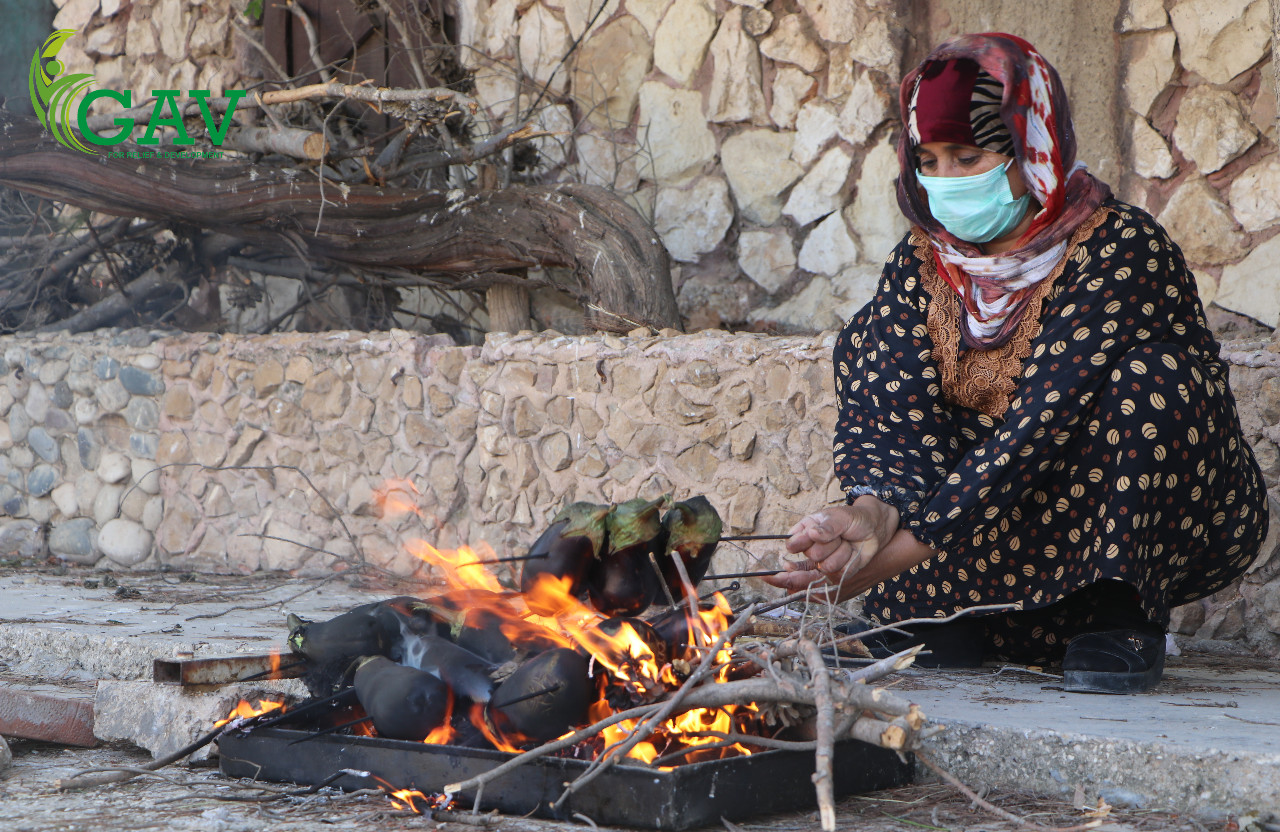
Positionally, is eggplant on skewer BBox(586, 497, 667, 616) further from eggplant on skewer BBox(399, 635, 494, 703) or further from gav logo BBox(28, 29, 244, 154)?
gav logo BBox(28, 29, 244, 154)

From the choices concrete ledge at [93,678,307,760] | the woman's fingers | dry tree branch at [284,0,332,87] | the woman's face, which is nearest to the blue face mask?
the woman's face

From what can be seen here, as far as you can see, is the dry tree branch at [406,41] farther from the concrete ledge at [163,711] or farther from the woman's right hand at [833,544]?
the woman's right hand at [833,544]

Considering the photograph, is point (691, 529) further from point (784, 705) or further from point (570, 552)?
point (784, 705)

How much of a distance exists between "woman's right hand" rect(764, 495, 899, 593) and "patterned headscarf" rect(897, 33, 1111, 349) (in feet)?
1.86

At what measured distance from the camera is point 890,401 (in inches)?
106

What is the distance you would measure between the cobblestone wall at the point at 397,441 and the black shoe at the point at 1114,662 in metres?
0.87

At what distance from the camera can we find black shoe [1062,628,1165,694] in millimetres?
2461

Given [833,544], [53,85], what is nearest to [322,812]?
[833,544]

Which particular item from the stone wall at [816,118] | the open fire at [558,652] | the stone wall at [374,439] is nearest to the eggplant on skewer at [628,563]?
the open fire at [558,652]

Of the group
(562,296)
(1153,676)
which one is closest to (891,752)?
(1153,676)

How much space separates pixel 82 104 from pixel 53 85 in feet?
0.91

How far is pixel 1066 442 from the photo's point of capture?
246 centimetres

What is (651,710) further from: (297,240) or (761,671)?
(297,240)

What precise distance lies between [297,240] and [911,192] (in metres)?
3.66
